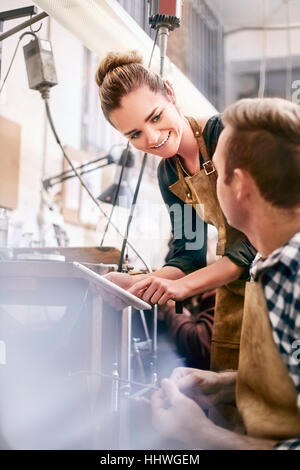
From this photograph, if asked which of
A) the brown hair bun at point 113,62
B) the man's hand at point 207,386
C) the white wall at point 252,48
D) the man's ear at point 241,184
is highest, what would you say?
the white wall at point 252,48

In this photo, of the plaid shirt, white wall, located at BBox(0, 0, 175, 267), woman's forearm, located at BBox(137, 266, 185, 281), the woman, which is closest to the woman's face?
the woman

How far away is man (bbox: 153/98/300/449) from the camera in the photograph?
691 millimetres

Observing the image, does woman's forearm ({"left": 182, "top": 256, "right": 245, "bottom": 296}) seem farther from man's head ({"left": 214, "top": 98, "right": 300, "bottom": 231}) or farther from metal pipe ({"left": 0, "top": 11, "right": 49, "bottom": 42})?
metal pipe ({"left": 0, "top": 11, "right": 49, "bottom": 42})

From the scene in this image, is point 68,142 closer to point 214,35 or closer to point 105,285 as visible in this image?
point 214,35

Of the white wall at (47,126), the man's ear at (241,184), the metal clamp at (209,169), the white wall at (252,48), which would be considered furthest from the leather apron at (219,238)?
the white wall at (47,126)

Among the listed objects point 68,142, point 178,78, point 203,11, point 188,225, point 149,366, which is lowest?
point 149,366

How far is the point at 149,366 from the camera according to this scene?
148 centimetres

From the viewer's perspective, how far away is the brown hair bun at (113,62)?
107 cm

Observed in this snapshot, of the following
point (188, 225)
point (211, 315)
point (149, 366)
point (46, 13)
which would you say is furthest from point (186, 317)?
point (46, 13)

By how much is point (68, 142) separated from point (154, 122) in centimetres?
181

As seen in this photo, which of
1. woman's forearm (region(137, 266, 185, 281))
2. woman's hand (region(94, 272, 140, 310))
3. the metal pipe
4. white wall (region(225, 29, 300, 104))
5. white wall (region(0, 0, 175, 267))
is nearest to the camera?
woman's hand (region(94, 272, 140, 310))

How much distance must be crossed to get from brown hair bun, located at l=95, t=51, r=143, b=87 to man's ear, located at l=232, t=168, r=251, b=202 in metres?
0.46

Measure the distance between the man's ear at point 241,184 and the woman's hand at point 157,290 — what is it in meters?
0.36

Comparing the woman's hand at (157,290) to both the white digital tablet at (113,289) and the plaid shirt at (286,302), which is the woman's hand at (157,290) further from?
the plaid shirt at (286,302)
